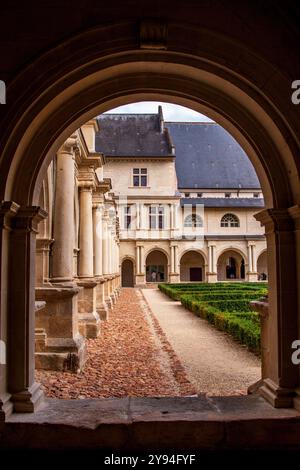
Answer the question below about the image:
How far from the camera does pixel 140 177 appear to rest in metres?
37.2

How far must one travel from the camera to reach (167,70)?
4.09 metres

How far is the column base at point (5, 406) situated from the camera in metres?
3.37

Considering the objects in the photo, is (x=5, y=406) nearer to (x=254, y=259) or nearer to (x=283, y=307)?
(x=283, y=307)

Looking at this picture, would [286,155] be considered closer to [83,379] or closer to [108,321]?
[83,379]

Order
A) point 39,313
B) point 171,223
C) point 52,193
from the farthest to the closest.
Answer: point 171,223 < point 52,193 < point 39,313

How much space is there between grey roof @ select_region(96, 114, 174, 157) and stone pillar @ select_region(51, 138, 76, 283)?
28.9 meters

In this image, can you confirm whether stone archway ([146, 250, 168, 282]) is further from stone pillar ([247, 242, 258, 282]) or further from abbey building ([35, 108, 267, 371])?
stone pillar ([247, 242, 258, 282])

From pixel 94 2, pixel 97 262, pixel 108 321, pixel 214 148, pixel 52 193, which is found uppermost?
pixel 214 148

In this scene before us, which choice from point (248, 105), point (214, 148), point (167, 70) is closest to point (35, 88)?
point (167, 70)

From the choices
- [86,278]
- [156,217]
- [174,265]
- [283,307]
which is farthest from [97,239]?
[156,217]

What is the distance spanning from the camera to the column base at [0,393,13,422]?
3371 millimetres

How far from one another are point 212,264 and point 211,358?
1161 inches

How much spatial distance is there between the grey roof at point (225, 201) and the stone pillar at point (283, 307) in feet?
118
